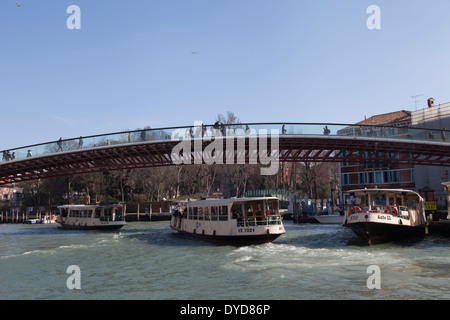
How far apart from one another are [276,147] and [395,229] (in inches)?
527

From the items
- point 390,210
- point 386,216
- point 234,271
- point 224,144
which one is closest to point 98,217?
point 224,144

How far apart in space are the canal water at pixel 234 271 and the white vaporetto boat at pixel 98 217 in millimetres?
14419

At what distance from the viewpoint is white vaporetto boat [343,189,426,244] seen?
2003cm

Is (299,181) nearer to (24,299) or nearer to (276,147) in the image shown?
(276,147)

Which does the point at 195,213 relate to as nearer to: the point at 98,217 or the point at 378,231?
the point at 378,231


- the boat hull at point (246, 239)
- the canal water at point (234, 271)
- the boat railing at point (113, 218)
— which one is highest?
the boat railing at point (113, 218)

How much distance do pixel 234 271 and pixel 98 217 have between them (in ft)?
88.3

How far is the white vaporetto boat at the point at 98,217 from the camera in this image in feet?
120

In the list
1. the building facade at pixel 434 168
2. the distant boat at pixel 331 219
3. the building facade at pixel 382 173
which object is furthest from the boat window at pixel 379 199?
the building facade at pixel 382 173

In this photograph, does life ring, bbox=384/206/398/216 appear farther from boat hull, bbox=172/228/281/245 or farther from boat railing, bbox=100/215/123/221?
boat railing, bbox=100/215/123/221

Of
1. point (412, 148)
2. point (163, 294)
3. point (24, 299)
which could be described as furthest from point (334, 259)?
point (412, 148)

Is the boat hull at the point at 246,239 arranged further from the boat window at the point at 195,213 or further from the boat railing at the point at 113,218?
the boat railing at the point at 113,218

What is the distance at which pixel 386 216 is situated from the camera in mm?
20219

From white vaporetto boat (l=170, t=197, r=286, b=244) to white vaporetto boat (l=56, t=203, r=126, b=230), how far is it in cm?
1607
